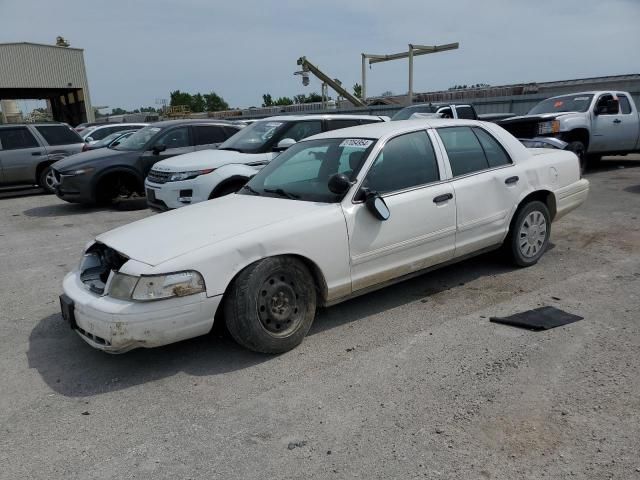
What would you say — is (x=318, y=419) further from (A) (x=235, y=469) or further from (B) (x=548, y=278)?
(B) (x=548, y=278)

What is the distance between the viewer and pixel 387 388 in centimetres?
326

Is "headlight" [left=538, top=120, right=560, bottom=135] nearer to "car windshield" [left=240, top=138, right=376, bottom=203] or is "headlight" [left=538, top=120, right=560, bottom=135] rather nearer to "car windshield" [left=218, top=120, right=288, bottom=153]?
"car windshield" [left=218, top=120, right=288, bottom=153]

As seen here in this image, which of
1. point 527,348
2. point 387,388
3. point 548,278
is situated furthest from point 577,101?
point 387,388

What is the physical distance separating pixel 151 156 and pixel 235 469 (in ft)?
27.4

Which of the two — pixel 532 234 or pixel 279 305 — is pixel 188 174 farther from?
pixel 532 234

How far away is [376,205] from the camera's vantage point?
4062mm

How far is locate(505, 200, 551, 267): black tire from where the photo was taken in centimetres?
523

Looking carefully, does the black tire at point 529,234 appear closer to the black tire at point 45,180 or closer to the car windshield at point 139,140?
the car windshield at point 139,140

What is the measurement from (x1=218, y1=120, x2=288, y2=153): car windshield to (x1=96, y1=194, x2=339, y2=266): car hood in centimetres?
386

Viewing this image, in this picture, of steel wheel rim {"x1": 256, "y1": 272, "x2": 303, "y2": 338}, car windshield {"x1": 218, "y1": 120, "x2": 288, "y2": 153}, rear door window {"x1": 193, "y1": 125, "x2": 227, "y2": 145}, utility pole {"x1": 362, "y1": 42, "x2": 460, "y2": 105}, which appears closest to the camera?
steel wheel rim {"x1": 256, "y1": 272, "x2": 303, "y2": 338}

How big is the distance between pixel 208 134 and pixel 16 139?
5200mm

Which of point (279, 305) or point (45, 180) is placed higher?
point (45, 180)

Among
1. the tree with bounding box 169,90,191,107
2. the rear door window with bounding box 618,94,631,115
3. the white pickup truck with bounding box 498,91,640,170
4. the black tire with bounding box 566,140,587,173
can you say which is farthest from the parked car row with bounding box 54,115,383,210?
the tree with bounding box 169,90,191,107

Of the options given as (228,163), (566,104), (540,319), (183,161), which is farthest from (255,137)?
(566,104)
